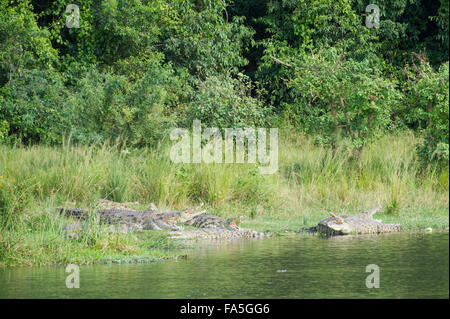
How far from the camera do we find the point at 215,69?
2242 centimetres

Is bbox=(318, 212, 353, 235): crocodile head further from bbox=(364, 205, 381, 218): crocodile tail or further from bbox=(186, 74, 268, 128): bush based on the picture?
bbox=(186, 74, 268, 128): bush

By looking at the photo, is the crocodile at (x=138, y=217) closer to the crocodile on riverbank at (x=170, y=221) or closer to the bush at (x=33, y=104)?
the crocodile on riverbank at (x=170, y=221)

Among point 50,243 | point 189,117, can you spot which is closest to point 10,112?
point 189,117

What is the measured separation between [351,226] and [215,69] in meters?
12.2

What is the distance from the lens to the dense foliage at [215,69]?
1523 cm

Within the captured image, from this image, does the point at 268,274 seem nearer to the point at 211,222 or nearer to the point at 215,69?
the point at 211,222

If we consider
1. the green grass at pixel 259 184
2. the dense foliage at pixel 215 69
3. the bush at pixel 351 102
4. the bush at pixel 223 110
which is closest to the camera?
the green grass at pixel 259 184

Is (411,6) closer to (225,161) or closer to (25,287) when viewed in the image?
(225,161)

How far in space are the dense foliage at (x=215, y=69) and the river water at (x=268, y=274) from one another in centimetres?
532

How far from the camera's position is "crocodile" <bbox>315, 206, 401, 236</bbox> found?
35.7 feet

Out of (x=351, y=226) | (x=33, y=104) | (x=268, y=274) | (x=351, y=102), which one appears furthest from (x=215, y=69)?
(x=268, y=274)

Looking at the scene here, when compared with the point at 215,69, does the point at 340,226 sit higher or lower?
lower

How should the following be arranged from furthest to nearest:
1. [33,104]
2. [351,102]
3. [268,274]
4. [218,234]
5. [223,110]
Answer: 1. [33,104]
2. [223,110]
3. [351,102]
4. [218,234]
5. [268,274]

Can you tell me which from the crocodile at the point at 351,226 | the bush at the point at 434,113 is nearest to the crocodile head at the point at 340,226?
the crocodile at the point at 351,226
